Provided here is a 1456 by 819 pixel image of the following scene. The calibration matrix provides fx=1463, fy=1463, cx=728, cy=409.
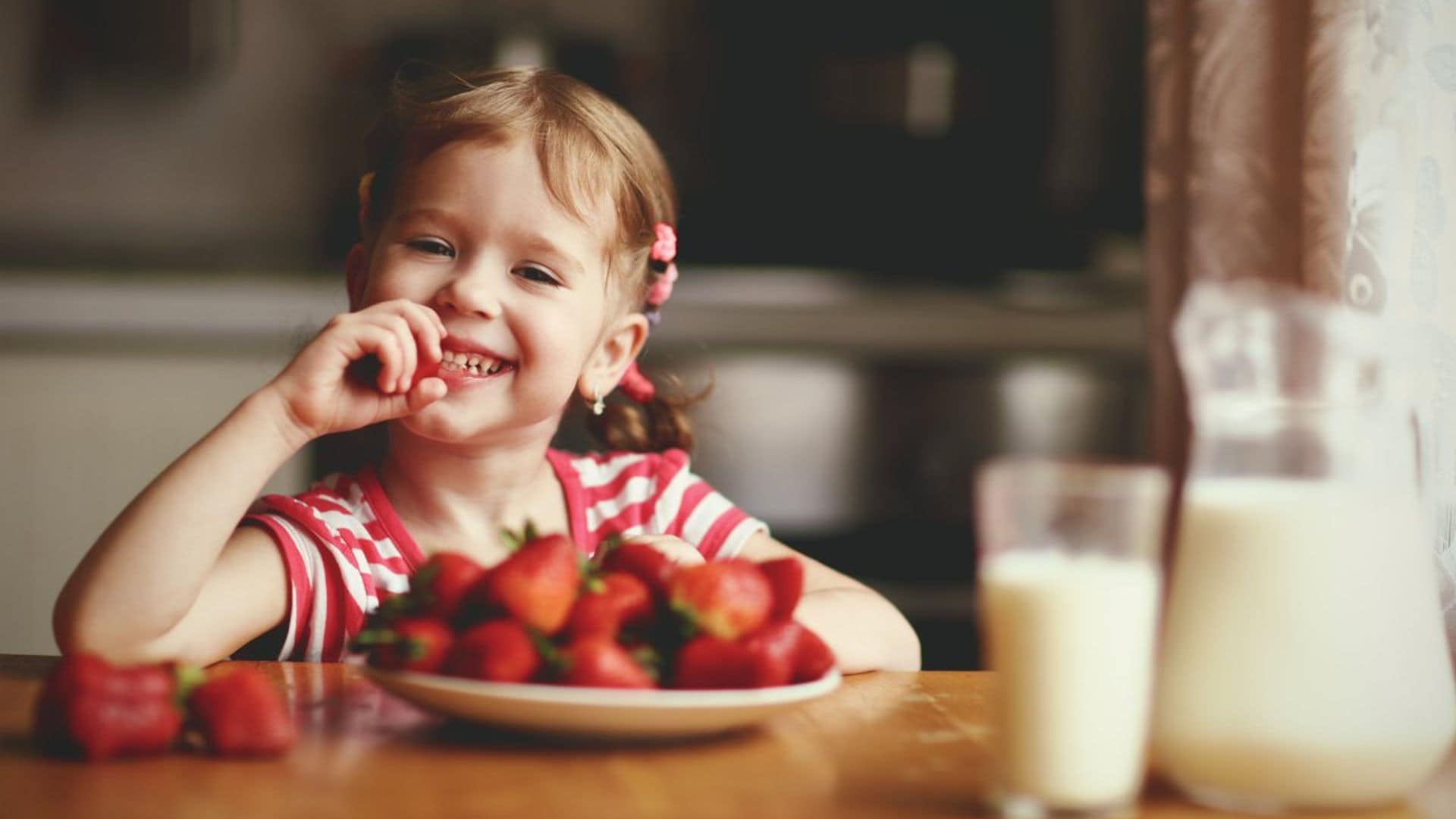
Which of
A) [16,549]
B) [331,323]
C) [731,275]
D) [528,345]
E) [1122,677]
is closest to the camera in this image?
[1122,677]

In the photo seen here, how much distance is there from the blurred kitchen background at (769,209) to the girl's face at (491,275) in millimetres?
1134

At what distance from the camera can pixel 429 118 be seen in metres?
1.43

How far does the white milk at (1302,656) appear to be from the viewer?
0.68 meters

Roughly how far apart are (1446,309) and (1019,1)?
5.72ft

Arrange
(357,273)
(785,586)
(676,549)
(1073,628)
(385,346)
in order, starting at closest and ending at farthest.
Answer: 1. (1073,628)
2. (785,586)
3. (676,549)
4. (385,346)
5. (357,273)

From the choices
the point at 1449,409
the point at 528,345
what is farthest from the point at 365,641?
the point at 1449,409

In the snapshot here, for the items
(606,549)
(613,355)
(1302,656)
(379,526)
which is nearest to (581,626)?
(606,549)

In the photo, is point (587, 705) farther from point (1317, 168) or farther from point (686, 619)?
point (1317, 168)

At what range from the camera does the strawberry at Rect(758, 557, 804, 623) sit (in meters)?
0.86

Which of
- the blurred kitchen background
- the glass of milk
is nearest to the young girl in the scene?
the glass of milk

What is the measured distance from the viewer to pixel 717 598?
790 mm

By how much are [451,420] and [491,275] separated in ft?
0.45

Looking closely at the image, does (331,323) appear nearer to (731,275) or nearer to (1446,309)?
(1446,309)

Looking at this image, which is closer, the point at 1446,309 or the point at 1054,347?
the point at 1446,309
